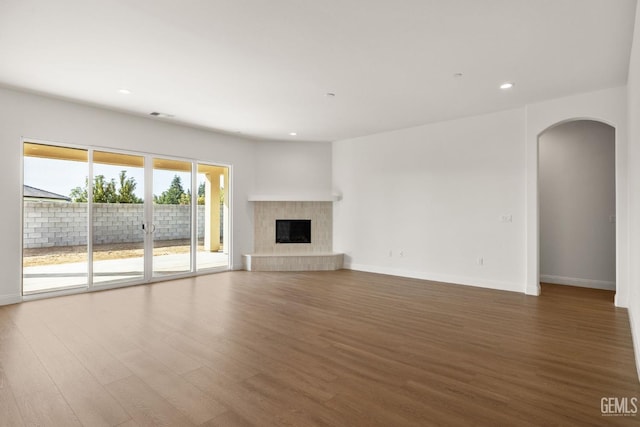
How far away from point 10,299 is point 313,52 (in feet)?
17.2

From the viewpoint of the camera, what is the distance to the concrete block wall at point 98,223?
16.4 feet

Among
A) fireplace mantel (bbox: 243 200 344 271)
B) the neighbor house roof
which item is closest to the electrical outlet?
fireplace mantel (bbox: 243 200 344 271)

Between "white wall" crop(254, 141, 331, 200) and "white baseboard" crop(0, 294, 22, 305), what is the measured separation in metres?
4.47

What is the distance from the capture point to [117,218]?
5754 mm

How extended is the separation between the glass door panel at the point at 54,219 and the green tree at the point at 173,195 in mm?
1222

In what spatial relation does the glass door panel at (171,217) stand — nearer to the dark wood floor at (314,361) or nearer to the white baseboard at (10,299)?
the dark wood floor at (314,361)

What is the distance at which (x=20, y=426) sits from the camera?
1966mm

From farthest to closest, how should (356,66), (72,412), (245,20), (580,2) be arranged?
(356,66) < (245,20) < (580,2) < (72,412)

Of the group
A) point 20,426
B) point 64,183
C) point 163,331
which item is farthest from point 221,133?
point 20,426

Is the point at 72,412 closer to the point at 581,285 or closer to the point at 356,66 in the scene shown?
the point at 356,66

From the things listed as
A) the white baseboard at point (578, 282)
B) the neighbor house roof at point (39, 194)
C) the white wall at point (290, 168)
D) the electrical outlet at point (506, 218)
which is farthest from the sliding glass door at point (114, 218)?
the white baseboard at point (578, 282)

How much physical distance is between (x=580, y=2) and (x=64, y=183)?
673 centimetres

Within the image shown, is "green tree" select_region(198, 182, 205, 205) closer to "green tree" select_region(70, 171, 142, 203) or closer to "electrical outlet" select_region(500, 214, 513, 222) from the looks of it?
"green tree" select_region(70, 171, 142, 203)

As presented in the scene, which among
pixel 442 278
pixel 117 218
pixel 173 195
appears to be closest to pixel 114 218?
pixel 117 218
